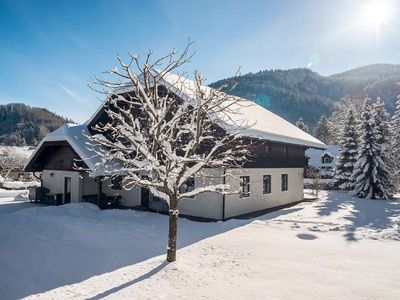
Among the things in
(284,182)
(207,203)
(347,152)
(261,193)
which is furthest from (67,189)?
(347,152)

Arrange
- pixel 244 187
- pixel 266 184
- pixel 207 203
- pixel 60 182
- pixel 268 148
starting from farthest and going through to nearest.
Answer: pixel 60 182 < pixel 266 184 < pixel 268 148 < pixel 244 187 < pixel 207 203

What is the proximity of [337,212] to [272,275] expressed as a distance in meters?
11.1

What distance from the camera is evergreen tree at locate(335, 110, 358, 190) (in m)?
30.0

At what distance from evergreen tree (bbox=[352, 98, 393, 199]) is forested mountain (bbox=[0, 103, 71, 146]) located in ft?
228

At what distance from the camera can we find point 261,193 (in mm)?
17719

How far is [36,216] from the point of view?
14250mm

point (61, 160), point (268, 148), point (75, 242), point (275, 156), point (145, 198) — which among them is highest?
point (268, 148)

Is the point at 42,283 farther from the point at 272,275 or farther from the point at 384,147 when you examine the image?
the point at 384,147

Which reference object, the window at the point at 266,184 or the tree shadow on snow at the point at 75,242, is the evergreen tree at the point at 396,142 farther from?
the tree shadow on snow at the point at 75,242

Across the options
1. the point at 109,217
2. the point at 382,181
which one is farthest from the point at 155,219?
the point at 382,181

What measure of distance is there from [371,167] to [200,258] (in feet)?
68.6

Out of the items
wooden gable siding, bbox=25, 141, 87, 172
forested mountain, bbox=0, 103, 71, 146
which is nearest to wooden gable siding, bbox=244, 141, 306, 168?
wooden gable siding, bbox=25, 141, 87, 172

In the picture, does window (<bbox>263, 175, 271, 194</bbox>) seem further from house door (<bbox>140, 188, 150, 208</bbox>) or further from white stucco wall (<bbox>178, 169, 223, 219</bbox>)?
house door (<bbox>140, 188, 150, 208</bbox>)

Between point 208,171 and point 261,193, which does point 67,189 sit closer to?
point 208,171
